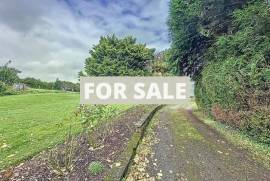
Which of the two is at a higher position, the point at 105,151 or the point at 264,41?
the point at 264,41

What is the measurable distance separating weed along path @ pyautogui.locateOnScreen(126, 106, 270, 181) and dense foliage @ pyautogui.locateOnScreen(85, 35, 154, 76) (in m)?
30.8

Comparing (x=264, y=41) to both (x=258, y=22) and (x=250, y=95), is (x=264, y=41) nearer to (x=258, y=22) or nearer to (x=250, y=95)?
(x=258, y=22)

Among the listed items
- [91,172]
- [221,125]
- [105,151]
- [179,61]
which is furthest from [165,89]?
[91,172]

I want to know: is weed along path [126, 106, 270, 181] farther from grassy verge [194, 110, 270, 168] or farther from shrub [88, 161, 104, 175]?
shrub [88, 161, 104, 175]

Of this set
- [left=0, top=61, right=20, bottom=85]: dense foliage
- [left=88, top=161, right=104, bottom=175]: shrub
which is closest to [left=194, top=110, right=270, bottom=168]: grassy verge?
[left=88, top=161, right=104, bottom=175]: shrub

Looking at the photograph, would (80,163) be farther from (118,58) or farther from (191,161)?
(118,58)

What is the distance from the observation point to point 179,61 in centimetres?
2084

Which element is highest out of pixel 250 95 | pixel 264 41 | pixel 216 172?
pixel 264 41

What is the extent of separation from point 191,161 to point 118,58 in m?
35.8

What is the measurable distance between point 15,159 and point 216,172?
189 inches

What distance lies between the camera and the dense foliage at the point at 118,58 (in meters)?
41.0

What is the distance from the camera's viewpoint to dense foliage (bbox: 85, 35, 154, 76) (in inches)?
1615

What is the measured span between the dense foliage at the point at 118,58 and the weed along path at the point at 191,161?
30.8 m

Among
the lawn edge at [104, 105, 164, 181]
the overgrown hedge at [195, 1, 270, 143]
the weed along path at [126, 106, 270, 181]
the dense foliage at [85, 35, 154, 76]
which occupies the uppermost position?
the dense foliage at [85, 35, 154, 76]
